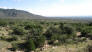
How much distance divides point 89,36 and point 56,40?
7.92 m

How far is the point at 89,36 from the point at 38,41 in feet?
40.3

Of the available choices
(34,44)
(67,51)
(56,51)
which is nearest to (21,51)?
(34,44)

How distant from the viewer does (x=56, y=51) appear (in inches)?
671

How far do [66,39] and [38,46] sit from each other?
5764 millimetres

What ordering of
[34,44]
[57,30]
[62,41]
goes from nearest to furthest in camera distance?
[34,44], [62,41], [57,30]

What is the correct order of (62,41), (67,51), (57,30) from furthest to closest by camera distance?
(57,30) < (62,41) < (67,51)

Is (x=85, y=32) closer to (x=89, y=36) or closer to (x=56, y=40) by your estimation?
(x=89, y=36)

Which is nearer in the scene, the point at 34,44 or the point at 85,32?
the point at 34,44

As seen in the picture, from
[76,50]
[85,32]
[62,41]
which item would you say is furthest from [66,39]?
[85,32]

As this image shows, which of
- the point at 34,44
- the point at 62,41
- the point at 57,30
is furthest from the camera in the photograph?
the point at 57,30

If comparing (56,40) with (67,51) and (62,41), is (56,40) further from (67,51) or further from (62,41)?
(67,51)

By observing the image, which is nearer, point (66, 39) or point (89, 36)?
point (66, 39)

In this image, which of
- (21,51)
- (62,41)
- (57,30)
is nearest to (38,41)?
(21,51)

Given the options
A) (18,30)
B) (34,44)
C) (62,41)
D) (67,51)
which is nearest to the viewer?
(67,51)
